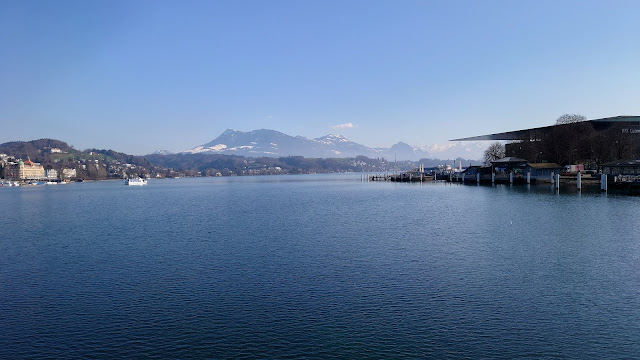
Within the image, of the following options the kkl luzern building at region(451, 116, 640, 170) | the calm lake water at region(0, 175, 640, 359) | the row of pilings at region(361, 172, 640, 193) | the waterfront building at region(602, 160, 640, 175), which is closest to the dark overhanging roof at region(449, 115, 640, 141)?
the kkl luzern building at region(451, 116, 640, 170)

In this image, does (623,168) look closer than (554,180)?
Yes

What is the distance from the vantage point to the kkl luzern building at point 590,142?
8775 centimetres

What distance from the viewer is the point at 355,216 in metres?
45.1

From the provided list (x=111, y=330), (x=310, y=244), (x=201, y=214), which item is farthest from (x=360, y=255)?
(x=201, y=214)

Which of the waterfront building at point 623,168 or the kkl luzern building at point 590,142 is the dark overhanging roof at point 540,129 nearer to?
the kkl luzern building at point 590,142

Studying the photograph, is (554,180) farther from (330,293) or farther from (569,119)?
(330,293)

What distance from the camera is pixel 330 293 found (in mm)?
17844

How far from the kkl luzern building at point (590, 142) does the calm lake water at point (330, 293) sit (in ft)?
203

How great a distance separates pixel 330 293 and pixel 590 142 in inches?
3422

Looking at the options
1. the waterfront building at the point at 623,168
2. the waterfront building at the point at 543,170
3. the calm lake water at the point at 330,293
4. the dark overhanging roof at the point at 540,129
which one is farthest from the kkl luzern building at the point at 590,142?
the calm lake water at the point at 330,293

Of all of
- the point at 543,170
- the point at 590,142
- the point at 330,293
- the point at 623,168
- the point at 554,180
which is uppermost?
the point at 590,142

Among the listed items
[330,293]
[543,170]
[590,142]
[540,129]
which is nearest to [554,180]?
[543,170]

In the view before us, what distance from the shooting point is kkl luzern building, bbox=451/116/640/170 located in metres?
87.8

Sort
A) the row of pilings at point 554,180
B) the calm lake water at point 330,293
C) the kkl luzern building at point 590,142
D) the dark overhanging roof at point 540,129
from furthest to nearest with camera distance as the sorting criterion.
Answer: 1. the dark overhanging roof at point 540,129
2. the kkl luzern building at point 590,142
3. the row of pilings at point 554,180
4. the calm lake water at point 330,293
